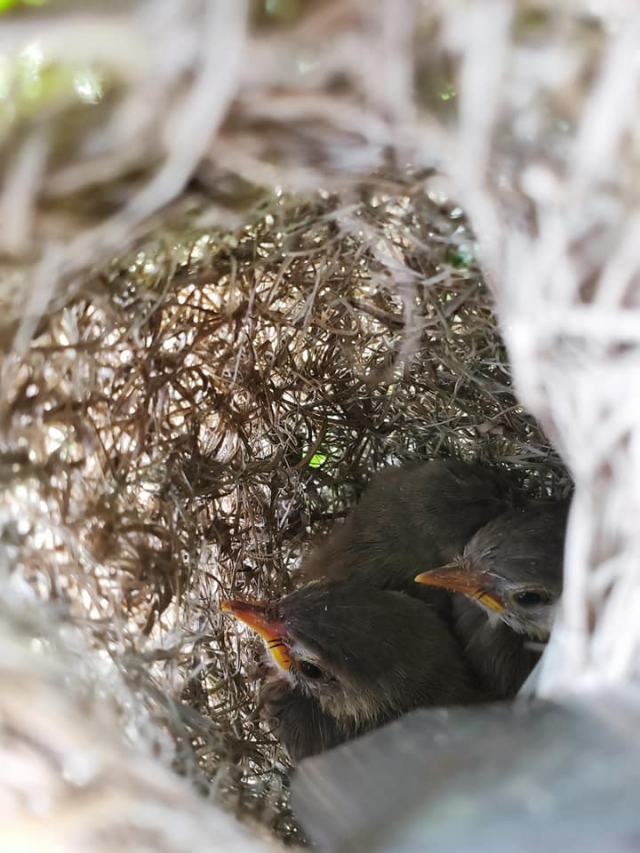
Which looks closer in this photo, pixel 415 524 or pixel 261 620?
pixel 261 620

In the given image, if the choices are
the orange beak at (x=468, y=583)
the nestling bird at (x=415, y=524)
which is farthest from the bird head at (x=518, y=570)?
the nestling bird at (x=415, y=524)

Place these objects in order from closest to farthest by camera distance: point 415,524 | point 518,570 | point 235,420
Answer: point 518,570
point 235,420
point 415,524

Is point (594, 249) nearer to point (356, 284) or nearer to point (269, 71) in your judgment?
point (269, 71)

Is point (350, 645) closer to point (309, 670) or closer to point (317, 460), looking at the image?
point (309, 670)

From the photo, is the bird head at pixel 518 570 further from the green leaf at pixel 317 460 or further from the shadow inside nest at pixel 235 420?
the green leaf at pixel 317 460

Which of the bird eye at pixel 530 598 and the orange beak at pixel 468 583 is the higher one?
the orange beak at pixel 468 583

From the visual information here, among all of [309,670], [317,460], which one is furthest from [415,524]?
[309,670]

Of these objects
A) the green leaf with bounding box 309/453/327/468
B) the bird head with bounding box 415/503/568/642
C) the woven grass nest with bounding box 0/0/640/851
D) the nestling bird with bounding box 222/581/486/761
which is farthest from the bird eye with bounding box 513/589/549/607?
the green leaf with bounding box 309/453/327/468
